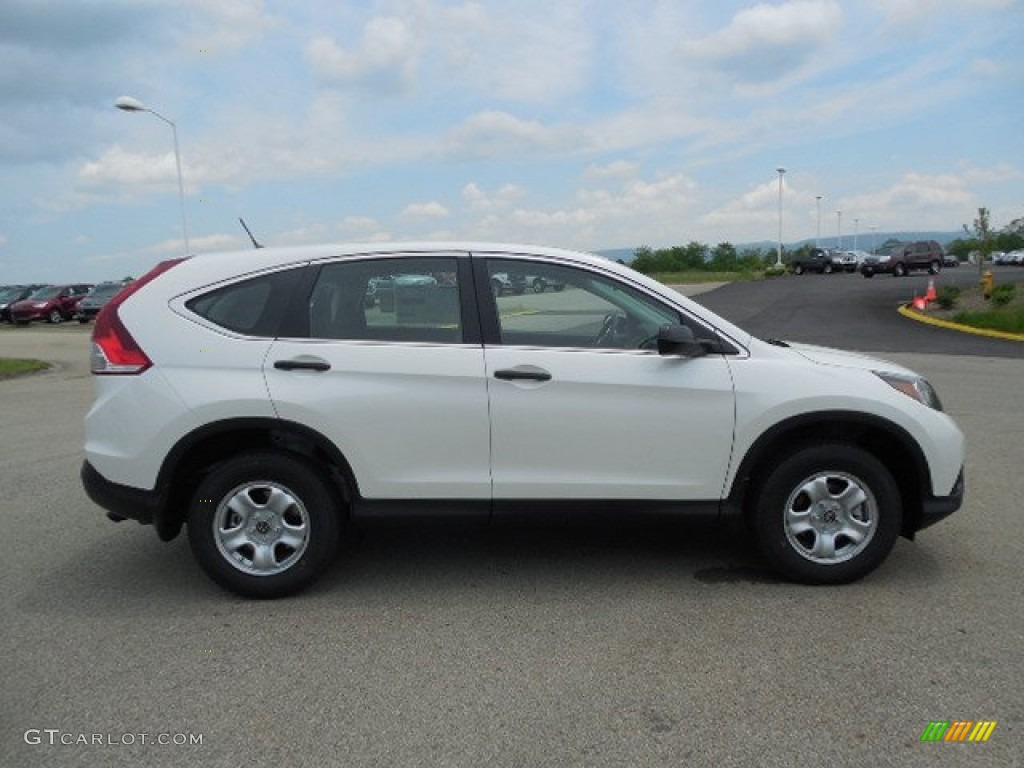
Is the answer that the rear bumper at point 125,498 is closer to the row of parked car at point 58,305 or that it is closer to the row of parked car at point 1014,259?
the row of parked car at point 58,305

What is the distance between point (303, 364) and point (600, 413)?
1438 mm

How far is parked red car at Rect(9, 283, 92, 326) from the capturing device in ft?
121

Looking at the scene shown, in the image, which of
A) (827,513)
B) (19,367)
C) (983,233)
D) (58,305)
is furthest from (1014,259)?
(827,513)

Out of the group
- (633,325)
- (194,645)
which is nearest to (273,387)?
(194,645)

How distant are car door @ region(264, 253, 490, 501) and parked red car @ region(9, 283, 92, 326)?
38776 mm

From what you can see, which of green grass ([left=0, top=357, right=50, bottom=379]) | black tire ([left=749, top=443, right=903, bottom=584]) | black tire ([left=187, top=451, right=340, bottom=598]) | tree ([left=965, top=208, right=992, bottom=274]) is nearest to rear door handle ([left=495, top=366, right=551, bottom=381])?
black tire ([left=187, top=451, right=340, bottom=598])

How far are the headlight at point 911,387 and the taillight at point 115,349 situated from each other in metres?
3.61

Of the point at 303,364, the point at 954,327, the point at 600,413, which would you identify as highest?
the point at 303,364

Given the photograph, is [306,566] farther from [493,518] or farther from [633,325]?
[633,325]

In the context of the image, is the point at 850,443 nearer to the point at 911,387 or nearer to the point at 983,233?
the point at 911,387

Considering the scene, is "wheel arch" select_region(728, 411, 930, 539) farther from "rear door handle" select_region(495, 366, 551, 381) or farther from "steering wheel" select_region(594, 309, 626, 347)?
"rear door handle" select_region(495, 366, 551, 381)

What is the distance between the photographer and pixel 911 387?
4133 mm

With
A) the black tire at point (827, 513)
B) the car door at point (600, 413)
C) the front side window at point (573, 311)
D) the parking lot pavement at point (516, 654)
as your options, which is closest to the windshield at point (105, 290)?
the parking lot pavement at point (516, 654)

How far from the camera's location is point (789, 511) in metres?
4.07
